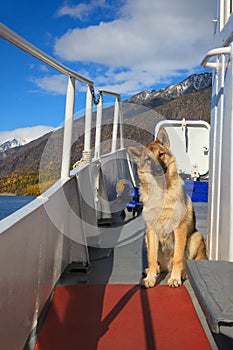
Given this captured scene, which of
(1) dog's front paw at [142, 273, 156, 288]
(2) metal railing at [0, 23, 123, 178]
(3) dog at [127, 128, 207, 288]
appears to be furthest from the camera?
(3) dog at [127, 128, 207, 288]

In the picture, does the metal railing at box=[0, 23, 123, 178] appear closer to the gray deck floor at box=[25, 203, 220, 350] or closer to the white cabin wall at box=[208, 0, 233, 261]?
the gray deck floor at box=[25, 203, 220, 350]

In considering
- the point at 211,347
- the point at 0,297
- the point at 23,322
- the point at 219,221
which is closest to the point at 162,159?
the point at 219,221

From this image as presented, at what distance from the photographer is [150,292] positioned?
2.61 metres

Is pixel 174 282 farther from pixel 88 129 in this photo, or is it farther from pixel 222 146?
pixel 88 129

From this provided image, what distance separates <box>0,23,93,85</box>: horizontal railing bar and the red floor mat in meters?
1.42

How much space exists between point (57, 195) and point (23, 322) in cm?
86

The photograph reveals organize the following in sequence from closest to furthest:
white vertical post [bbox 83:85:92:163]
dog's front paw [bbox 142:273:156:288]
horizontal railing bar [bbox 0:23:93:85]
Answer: horizontal railing bar [bbox 0:23:93:85], dog's front paw [bbox 142:273:156:288], white vertical post [bbox 83:85:92:163]

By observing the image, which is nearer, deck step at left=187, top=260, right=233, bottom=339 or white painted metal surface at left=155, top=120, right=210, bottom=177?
deck step at left=187, top=260, right=233, bottom=339

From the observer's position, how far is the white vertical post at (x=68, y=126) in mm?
2697

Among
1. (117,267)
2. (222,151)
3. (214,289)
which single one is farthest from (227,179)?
(117,267)

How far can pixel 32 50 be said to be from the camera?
173cm

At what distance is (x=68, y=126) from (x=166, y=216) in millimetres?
1011

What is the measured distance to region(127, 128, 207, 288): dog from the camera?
113 inches

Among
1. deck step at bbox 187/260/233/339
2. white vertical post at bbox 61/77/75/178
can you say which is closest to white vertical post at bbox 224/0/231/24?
white vertical post at bbox 61/77/75/178
